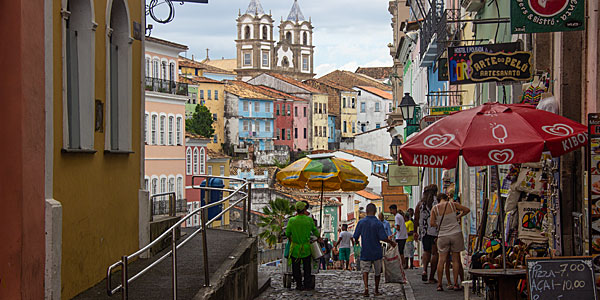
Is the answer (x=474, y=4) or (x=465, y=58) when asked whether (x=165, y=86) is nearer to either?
(x=474, y=4)

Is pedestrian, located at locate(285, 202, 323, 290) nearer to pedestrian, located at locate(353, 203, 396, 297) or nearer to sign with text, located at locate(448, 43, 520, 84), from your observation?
pedestrian, located at locate(353, 203, 396, 297)

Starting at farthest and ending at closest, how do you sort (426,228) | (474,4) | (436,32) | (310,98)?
1. (310,98)
2. (436,32)
3. (474,4)
4. (426,228)

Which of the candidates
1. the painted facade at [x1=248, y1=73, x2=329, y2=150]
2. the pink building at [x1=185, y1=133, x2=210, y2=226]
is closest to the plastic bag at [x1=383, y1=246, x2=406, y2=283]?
the pink building at [x1=185, y1=133, x2=210, y2=226]

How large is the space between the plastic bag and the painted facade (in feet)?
383

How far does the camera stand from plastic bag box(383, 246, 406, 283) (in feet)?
48.8

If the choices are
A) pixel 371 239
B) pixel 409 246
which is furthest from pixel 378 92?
pixel 371 239

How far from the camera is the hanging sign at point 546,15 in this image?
9.48 metres

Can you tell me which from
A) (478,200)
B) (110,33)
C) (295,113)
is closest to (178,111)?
(478,200)

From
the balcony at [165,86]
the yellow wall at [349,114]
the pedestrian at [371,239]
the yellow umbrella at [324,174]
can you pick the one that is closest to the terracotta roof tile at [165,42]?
the balcony at [165,86]

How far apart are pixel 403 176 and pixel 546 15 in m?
23.8

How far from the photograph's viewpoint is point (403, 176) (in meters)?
33.2

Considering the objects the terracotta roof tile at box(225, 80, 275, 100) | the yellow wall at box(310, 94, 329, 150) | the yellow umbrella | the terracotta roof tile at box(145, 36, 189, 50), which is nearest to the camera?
the yellow umbrella

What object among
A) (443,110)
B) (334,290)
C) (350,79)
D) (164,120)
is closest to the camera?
(334,290)

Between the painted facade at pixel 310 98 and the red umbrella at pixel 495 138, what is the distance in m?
122
